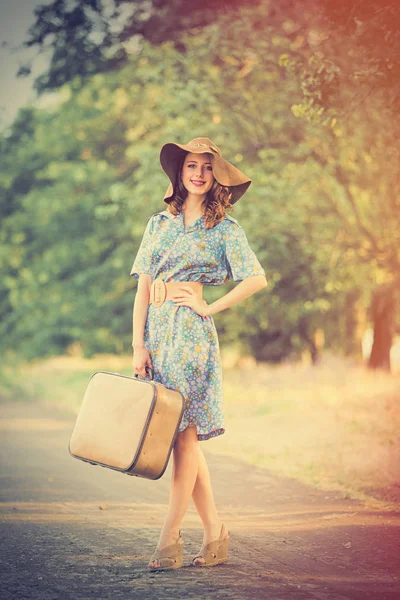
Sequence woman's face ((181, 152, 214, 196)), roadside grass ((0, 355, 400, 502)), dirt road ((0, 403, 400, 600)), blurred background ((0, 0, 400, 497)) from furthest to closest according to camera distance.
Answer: blurred background ((0, 0, 400, 497)), roadside grass ((0, 355, 400, 502)), woman's face ((181, 152, 214, 196)), dirt road ((0, 403, 400, 600))

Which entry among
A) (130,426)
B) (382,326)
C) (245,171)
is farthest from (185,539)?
(382,326)

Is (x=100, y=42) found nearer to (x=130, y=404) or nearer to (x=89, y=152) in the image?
(x=130, y=404)

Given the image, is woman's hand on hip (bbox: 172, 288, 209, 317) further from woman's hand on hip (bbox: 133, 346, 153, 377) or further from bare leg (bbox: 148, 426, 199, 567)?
bare leg (bbox: 148, 426, 199, 567)

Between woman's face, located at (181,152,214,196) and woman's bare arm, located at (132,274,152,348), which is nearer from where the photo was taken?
woman's bare arm, located at (132,274,152,348)

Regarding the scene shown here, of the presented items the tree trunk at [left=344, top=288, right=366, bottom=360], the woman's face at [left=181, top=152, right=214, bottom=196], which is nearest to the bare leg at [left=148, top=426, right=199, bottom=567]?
the woman's face at [left=181, top=152, right=214, bottom=196]

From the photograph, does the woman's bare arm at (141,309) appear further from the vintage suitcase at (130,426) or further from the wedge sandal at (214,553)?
the wedge sandal at (214,553)

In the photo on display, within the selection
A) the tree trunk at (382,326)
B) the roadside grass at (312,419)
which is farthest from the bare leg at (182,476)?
the tree trunk at (382,326)

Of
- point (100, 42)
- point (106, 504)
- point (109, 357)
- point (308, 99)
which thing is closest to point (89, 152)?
point (109, 357)

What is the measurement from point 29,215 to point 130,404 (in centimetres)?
2255

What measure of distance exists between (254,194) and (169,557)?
436 inches

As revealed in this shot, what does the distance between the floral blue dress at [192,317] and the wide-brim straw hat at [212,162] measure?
0.69 ft

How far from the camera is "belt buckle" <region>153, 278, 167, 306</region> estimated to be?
16.6 feet

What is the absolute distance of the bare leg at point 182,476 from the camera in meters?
4.93

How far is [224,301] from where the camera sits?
505cm
